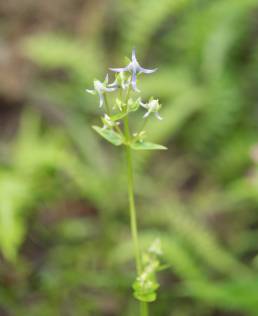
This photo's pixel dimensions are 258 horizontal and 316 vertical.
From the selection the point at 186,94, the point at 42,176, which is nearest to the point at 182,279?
the point at 42,176

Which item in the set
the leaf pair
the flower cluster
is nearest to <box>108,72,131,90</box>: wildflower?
the flower cluster

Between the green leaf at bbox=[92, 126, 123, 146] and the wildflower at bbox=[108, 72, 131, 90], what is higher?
the wildflower at bbox=[108, 72, 131, 90]

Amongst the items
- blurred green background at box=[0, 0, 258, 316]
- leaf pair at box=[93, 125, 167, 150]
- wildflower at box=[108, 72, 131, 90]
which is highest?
blurred green background at box=[0, 0, 258, 316]

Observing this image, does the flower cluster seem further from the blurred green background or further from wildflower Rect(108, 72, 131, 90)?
the blurred green background

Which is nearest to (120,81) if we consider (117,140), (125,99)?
(125,99)

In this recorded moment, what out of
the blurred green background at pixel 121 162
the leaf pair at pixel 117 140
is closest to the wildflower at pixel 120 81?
the leaf pair at pixel 117 140

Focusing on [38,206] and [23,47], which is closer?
[38,206]

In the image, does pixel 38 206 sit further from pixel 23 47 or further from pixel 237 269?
pixel 23 47

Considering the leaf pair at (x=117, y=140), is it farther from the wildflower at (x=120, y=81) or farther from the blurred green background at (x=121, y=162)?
the blurred green background at (x=121, y=162)

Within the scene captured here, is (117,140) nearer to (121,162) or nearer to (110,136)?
(110,136)
